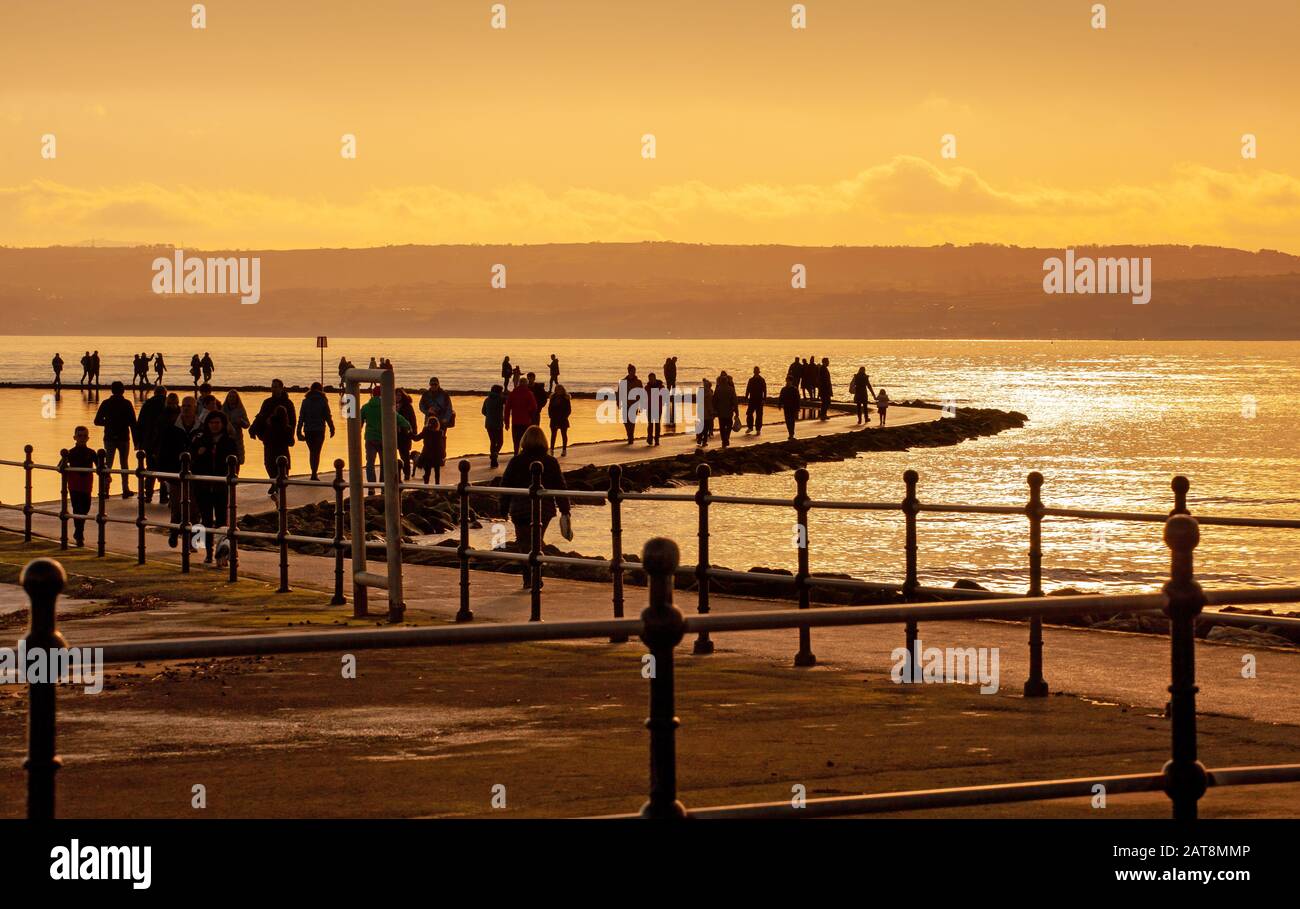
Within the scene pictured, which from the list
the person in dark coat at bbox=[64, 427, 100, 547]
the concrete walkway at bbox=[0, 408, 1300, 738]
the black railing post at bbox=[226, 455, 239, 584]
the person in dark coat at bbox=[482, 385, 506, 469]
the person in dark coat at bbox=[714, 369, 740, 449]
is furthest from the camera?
the person in dark coat at bbox=[714, 369, 740, 449]

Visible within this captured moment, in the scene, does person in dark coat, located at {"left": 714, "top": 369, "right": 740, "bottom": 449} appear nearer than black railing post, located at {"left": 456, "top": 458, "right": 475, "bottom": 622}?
No

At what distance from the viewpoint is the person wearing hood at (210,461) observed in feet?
74.3

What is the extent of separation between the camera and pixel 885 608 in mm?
6105

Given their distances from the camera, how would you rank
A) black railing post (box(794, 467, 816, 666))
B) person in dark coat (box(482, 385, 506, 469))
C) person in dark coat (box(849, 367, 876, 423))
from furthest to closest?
person in dark coat (box(849, 367, 876, 423)) < person in dark coat (box(482, 385, 506, 469)) < black railing post (box(794, 467, 816, 666))

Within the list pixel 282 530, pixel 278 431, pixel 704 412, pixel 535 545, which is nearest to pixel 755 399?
pixel 704 412

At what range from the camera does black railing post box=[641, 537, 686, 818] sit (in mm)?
5504

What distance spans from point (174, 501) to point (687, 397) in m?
82.6

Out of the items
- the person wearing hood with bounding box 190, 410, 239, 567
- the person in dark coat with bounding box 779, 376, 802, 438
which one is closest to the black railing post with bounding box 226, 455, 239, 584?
the person wearing hood with bounding box 190, 410, 239, 567

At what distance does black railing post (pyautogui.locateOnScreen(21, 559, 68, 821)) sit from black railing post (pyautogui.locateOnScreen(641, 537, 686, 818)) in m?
1.70

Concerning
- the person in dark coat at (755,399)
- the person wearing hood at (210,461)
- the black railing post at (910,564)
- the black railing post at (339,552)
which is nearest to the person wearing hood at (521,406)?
the person wearing hood at (210,461)

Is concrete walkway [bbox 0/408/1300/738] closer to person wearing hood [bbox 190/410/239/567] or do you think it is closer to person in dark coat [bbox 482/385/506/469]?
person wearing hood [bbox 190/410/239/567]
